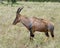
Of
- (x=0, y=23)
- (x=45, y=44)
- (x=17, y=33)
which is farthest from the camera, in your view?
(x=0, y=23)

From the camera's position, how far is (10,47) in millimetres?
9930

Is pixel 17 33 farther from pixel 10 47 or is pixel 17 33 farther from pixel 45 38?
pixel 10 47

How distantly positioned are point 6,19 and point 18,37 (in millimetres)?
4817

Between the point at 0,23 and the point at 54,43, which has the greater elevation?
the point at 54,43

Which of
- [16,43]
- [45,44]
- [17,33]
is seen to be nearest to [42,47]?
[45,44]

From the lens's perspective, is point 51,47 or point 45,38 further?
point 45,38

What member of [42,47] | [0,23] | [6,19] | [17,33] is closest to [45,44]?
[42,47]

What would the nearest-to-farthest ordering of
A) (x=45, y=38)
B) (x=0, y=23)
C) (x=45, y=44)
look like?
(x=45, y=44) → (x=45, y=38) → (x=0, y=23)

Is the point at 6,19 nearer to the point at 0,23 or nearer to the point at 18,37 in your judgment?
the point at 0,23

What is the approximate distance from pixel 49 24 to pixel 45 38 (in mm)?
630

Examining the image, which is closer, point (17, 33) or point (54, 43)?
point (54, 43)

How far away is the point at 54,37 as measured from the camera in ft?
37.3

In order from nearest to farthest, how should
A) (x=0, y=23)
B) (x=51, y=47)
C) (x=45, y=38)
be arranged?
(x=51, y=47)
(x=45, y=38)
(x=0, y=23)

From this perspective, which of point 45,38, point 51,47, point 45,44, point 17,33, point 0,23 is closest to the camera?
point 51,47
